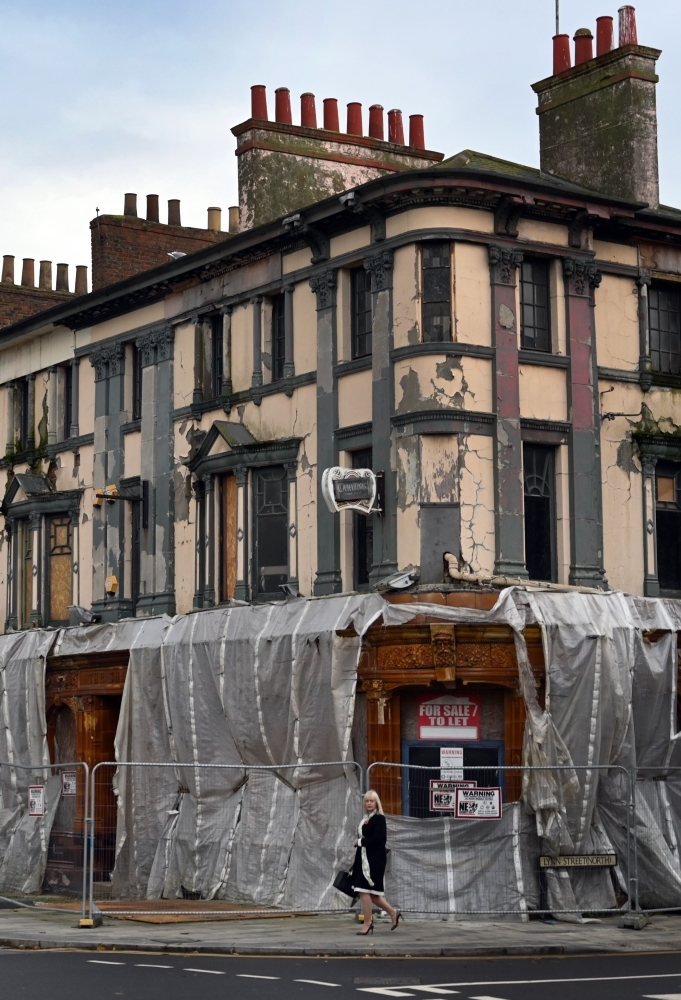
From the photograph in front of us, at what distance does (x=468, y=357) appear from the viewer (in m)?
24.7

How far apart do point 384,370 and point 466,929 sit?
29.0 ft

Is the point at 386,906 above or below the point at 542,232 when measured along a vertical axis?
below

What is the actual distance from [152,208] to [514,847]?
783 inches

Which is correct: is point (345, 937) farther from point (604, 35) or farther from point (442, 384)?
point (604, 35)

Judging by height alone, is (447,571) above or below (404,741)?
above

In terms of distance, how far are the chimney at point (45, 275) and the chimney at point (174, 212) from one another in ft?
20.6

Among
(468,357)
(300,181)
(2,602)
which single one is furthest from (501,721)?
(2,602)

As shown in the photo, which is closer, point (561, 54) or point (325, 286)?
point (325, 286)

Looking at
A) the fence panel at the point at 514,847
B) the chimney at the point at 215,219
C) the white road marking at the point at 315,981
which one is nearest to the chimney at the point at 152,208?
the chimney at the point at 215,219

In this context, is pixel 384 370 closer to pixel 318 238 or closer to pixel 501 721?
pixel 318 238

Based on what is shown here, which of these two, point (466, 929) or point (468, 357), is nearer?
point (466, 929)

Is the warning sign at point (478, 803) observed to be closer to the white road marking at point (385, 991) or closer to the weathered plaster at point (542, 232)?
the white road marking at point (385, 991)

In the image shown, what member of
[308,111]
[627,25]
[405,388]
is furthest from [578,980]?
[308,111]

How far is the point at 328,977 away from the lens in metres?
15.8
